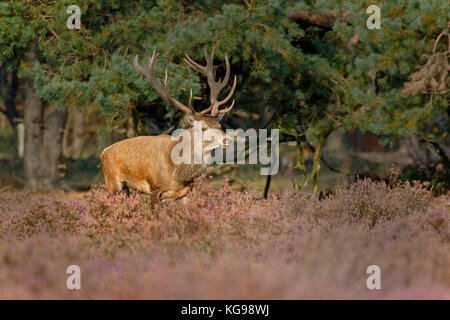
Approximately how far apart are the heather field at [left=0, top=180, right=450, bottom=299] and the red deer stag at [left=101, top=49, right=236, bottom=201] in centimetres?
33

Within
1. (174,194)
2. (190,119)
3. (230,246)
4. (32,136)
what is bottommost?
(230,246)

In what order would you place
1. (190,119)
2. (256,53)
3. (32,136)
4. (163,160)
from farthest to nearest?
1. (32,136)
2. (256,53)
3. (163,160)
4. (190,119)

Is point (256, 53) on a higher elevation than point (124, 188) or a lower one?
higher

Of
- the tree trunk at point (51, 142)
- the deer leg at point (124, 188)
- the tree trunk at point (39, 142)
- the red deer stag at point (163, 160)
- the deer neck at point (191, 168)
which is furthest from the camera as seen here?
the tree trunk at point (51, 142)

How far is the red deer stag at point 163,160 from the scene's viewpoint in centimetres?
870

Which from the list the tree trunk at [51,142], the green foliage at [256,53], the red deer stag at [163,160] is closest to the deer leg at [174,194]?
the red deer stag at [163,160]

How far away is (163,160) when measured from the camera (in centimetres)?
900

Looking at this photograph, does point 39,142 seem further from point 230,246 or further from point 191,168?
point 230,246

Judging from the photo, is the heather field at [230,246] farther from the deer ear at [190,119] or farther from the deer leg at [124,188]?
the deer ear at [190,119]

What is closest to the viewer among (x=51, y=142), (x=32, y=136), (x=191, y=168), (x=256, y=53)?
(x=191, y=168)

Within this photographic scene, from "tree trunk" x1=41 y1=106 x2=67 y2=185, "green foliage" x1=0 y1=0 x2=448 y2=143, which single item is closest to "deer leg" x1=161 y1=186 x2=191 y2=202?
"green foliage" x1=0 y1=0 x2=448 y2=143

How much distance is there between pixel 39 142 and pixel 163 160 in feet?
32.6

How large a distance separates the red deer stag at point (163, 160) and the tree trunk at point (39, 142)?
8036 millimetres

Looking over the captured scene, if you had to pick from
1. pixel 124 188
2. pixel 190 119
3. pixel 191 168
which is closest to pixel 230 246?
pixel 191 168
